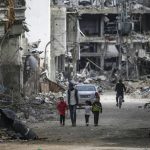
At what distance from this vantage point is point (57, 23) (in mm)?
73438

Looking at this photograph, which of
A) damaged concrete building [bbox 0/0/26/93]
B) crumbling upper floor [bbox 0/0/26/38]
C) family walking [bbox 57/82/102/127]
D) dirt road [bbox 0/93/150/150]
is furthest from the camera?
damaged concrete building [bbox 0/0/26/93]

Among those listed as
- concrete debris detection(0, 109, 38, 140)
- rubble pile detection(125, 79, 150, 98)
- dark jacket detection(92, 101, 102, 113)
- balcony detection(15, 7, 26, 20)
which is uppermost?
balcony detection(15, 7, 26, 20)

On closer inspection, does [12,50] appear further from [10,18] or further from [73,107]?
[73,107]

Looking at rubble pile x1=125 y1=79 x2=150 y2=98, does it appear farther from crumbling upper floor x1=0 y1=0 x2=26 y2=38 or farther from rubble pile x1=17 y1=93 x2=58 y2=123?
crumbling upper floor x1=0 y1=0 x2=26 y2=38

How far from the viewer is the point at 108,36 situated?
9819 cm

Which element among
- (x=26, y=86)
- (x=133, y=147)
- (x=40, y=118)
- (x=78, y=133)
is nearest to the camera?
(x=133, y=147)

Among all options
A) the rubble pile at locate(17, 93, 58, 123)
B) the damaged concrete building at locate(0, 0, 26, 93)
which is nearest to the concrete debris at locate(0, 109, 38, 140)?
the rubble pile at locate(17, 93, 58, 123)

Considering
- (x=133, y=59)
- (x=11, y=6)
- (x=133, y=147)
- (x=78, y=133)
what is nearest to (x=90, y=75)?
(x=133, y=59)

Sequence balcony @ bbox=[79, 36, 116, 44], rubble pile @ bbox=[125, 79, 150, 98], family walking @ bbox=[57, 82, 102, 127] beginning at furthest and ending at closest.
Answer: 1. balcony @ bbox=[79, 36, 116, 44]
2. rubble pile @ bbox=[125, 79, 150, 98]
3. family walking @ bbox=[57, 82, 102, 127]

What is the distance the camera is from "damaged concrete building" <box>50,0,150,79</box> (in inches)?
3546

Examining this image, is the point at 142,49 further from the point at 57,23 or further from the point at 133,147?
the point at 133,147

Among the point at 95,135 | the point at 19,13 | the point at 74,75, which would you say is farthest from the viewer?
the point at 74,75

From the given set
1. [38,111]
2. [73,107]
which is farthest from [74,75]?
[73,107]

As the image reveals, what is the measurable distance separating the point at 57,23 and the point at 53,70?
5963 millimetres
